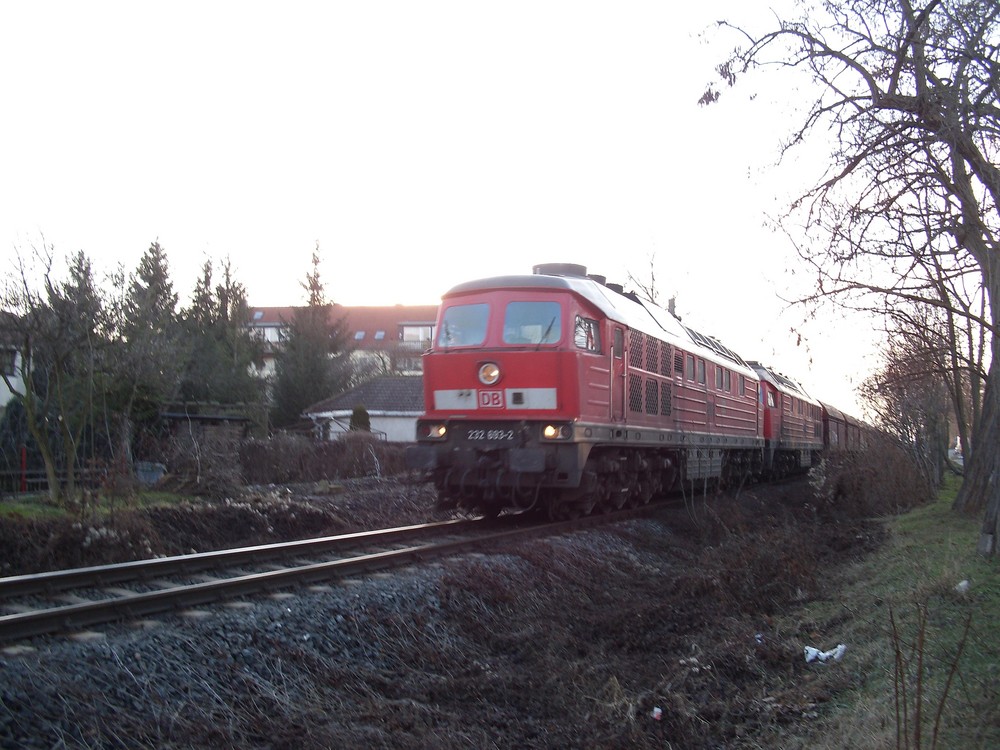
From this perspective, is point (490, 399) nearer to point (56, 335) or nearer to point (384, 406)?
point (56, 335)

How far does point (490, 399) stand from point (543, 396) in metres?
0.74

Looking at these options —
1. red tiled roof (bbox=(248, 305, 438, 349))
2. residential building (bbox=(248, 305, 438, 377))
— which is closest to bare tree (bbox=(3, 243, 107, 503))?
residential building (bbox=(248, 305, 438, 377))

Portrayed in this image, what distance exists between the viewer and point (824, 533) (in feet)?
44.2

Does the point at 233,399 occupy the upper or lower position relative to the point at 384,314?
lower

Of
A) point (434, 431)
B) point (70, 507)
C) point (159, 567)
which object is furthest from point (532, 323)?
point (70, 507)

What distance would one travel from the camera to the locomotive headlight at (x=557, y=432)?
10484mm

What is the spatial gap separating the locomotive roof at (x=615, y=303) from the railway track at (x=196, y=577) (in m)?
3.12

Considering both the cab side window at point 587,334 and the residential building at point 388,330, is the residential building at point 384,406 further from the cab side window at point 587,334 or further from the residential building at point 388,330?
the cab side window at point 587,334

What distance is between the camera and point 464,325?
11648mm

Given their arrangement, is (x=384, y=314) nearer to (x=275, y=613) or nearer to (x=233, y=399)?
(x=233, y=399)

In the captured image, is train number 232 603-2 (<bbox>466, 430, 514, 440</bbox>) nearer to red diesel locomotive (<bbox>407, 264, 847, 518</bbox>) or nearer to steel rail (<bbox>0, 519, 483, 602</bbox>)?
red diesel locomotive (<bbox>407, 264, 847, 518</bbox>)

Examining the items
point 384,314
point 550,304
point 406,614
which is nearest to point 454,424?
point 550,304

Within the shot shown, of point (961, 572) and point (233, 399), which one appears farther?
point (233, 399)

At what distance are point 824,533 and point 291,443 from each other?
13158 millimetres
